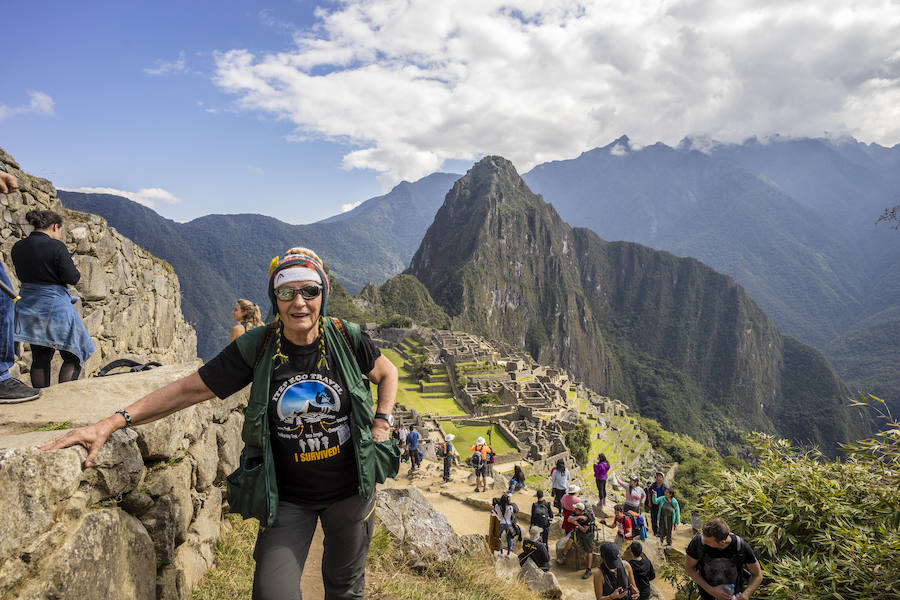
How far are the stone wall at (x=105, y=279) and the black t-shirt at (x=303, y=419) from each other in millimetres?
4271

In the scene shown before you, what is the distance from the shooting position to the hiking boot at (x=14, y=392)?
2549 mm

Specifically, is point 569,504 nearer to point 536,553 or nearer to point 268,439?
point 536,553

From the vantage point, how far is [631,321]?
186125mm

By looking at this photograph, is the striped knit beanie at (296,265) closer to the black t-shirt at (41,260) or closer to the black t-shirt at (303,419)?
the black t-shirt at (303,419)

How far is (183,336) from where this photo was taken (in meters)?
9.73

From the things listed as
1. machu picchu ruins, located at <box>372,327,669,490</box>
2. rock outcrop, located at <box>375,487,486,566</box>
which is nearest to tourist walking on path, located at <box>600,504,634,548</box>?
rock outcrop, located at <box>375,487,486,566</box>

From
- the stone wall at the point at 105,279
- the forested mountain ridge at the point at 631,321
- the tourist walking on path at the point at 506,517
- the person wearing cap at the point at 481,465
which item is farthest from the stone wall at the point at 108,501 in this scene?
the forested mountain ridge at the point at 631,321

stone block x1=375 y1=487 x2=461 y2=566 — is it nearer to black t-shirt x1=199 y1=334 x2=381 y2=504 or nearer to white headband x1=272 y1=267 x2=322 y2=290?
black t-shirt x1=199 y1=334 x2=381 y2=504

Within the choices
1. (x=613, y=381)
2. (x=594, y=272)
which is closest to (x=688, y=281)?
(x=594, y=272)

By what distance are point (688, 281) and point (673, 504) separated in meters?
196

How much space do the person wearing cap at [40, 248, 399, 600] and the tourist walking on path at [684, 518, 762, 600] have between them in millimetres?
3246

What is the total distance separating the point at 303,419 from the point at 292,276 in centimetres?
69

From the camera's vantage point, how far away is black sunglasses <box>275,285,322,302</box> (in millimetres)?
2172

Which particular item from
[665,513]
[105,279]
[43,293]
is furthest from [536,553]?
[105,279]
